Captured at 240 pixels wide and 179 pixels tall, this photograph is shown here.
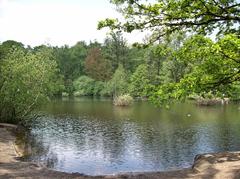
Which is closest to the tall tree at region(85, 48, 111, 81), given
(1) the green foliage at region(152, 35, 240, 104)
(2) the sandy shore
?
(2) the sandy shore

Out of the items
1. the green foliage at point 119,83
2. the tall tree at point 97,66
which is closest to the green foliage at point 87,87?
the tall tree at point 97,66

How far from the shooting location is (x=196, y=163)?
675 inches

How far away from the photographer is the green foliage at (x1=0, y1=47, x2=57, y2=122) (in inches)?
1172

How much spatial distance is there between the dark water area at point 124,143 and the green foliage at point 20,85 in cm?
246

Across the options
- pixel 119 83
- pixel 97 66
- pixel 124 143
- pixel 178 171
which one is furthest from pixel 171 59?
pixel 97 66

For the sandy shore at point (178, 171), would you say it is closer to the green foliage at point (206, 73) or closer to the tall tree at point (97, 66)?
the green foliage at point (206, 73)

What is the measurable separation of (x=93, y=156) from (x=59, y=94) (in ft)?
241

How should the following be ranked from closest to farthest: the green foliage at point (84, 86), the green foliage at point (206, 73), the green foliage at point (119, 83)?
1. the green foliage at point (206, 73)
2. the green foliage at point (119, 83)
3. the green foliage at point (84, 86)

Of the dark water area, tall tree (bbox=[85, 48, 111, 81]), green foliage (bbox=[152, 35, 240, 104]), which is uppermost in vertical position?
→ tall tree (bbox=[85, 48, 111, 81])

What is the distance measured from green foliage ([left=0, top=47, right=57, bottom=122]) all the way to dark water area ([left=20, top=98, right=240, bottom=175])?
246cm

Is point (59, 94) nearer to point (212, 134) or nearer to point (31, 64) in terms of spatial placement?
point (31, 64)

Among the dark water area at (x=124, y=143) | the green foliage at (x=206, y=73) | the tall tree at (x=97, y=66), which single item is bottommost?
the dark water area at (x=124, y=143)

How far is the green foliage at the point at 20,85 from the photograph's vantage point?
97.7 ft

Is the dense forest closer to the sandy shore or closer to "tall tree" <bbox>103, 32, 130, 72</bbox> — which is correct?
the sandy shore
